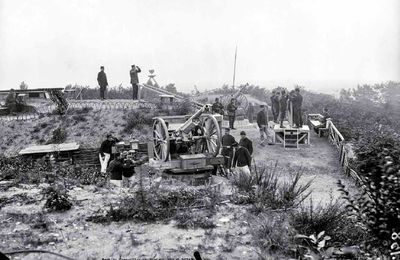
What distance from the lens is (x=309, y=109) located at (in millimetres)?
23359

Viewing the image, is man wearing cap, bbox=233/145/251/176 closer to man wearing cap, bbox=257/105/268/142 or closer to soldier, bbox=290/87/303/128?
man wearing cap, bbox=257/105/268/142

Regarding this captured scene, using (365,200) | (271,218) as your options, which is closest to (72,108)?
(271,218)

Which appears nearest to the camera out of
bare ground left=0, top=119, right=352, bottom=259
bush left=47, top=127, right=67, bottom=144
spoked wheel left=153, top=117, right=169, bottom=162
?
bare ground left=0, top=119, right=352, bottom=259

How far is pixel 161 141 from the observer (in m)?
11.4

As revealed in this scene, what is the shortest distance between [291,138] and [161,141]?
554 cm

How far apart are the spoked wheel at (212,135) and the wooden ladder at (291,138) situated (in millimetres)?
4208

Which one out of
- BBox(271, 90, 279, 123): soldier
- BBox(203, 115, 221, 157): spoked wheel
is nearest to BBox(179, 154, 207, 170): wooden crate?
BBox(203, 115, 221, 157): spoked wheel

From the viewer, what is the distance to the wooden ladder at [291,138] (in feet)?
47.8

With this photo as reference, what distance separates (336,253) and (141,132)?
42.3 ft

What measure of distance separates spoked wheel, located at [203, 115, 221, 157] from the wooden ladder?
4208 millimetres

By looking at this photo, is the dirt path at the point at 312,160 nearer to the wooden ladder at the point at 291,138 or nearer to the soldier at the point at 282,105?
the wooden ladder at the point at 291,138

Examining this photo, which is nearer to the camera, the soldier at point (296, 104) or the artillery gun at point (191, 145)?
the artillery gun at point (191, 145)

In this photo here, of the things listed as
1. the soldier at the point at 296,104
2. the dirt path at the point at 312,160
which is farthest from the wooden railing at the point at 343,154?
the soldier at the point at 296,104

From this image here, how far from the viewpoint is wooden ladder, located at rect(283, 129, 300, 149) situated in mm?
14555
